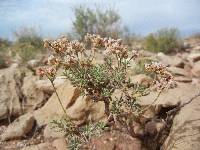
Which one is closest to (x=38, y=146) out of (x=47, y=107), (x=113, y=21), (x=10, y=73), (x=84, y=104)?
(x=84, y=104)

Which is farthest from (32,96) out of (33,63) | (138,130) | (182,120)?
(182,120)

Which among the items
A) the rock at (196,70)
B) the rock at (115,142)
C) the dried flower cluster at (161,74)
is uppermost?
the dried flower cluster at (161,74)

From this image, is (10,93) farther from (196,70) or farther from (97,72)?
(196,70)

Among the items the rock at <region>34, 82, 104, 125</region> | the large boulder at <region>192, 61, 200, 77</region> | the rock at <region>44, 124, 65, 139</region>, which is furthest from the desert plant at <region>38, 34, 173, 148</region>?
the large boulder at <region>192, 61, 200, 77</region>

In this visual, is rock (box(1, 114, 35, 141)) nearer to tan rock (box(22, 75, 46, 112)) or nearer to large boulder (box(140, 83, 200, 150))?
tan rock (box(22, 75, 46, 112))

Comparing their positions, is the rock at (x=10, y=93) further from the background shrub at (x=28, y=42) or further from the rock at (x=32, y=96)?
the background shrub at (x=28, y=42)

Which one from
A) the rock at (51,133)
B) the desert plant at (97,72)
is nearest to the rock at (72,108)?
the rock at (51,133)

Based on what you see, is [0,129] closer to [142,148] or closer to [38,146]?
[38,146]
